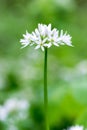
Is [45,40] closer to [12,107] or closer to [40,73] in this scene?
[12,107]

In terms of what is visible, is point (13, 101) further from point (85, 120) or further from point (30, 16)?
point (30, 16)

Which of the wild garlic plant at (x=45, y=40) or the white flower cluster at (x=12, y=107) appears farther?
the white flower cluster at (x=12, y=107)

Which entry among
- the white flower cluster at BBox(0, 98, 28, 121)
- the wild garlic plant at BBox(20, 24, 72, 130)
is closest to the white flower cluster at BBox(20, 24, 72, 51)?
the wild garlic plant at BBox(20, 24, 72, 130)

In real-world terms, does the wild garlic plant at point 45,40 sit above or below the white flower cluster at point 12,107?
below

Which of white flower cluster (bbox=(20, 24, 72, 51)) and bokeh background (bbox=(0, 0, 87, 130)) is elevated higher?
bokeh background (bbox=(0, 0, 87, 130))

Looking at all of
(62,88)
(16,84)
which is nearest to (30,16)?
(16,84)

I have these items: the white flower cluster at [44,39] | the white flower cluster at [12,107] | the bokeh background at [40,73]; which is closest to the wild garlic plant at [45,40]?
the white flower cluster at [44,39]

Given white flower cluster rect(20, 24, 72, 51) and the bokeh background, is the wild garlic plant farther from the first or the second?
the bokeh background

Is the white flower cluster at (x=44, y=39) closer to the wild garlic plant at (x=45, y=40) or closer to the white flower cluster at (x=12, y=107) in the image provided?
the wild garlic plant at (x=45, y=40)
